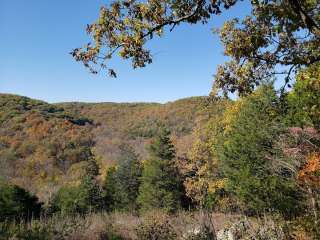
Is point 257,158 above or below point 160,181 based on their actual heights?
above

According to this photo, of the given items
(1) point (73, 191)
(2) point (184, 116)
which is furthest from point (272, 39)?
(2) point (184, 116)

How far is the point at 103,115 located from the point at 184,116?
Answer: 3469cm

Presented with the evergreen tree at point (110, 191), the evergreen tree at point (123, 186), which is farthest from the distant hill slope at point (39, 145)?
the evergreen tree at point (123, 186)

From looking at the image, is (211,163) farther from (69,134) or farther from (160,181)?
(69,134)

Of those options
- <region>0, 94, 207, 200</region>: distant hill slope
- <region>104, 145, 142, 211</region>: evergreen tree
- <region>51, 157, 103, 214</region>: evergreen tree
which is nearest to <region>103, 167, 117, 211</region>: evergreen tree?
<region>104, 145, 142, 211</region>: evergreen tree

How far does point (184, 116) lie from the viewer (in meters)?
117

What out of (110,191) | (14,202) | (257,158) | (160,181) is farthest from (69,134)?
(257,158)

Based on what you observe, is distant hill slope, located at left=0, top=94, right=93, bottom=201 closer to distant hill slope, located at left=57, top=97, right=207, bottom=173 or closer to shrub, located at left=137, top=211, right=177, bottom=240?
distant hill slope, located at left=57, top=97, right=207, bottom=173

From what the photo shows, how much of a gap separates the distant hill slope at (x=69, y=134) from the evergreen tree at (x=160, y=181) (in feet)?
50.6

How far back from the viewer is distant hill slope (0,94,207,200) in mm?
73688

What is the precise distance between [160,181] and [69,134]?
215ft

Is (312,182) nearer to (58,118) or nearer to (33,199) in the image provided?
(33,199)

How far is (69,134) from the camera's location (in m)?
101

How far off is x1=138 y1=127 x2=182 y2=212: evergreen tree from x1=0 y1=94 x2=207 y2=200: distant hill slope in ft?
50.6
